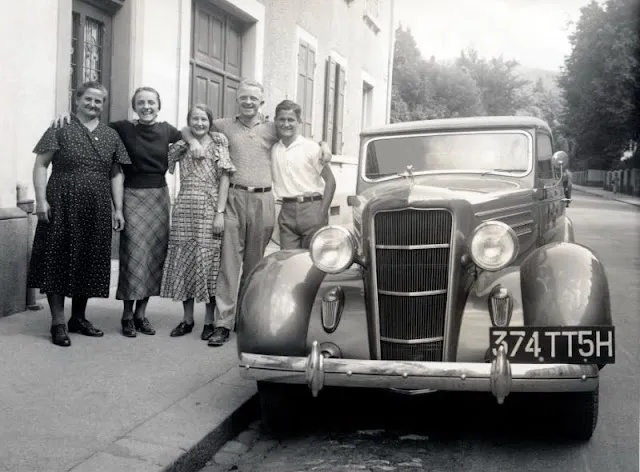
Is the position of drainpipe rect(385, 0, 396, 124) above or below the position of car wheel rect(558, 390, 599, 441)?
above

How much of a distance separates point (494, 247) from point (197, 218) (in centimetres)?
245

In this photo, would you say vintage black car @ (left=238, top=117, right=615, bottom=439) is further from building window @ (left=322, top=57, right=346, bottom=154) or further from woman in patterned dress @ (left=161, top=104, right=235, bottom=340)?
building window @ (left=322, top=57, right=346, bottom=154)

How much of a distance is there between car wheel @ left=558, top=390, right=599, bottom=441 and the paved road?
0.07 meters

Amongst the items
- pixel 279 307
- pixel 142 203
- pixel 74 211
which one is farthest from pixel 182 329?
pixel 279 307

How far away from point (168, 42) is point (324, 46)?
5.99 m

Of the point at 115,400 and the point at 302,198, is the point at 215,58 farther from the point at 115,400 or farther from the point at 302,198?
the point at 115,400

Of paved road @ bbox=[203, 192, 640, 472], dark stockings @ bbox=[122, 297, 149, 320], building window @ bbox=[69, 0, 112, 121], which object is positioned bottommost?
paved road @ bbox=[203, 192, 640, 472]

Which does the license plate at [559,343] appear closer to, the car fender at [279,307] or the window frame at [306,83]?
the car fender at [279,307]

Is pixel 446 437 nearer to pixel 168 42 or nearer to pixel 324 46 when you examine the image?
pixel 168 42

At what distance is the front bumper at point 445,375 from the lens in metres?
3.29

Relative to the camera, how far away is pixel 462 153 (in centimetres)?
525

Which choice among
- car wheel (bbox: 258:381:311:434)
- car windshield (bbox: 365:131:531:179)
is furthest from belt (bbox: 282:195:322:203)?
car wheel (bbox: 258:381:311:434)

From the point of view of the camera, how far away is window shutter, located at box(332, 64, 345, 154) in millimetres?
14747

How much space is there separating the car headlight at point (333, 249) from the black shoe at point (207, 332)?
2.01 meters
